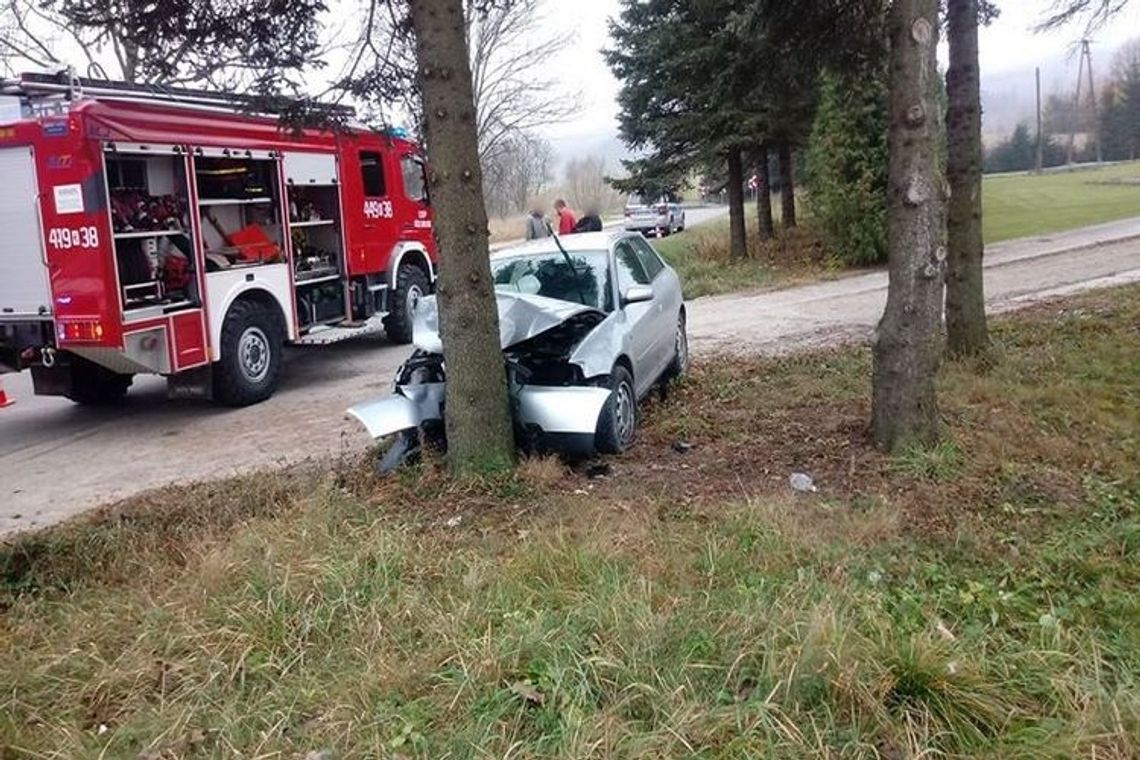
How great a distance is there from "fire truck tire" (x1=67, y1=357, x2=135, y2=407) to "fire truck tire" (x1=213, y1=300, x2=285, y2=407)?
3.83ft

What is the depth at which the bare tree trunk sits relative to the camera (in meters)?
5.75

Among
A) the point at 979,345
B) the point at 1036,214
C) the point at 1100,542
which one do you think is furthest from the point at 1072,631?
the point at 1036,214

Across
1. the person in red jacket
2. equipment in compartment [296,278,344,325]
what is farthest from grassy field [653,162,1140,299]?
equipment in compartment [296,278,344,325]

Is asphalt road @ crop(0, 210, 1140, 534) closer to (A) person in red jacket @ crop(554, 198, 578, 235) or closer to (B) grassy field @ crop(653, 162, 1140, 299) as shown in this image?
(A) person in red jacket @ crop(554, 198, 578, 235)

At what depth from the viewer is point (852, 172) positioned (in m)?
19.1

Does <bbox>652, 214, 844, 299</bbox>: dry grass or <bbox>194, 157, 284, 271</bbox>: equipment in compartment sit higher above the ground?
<bbox>194, 157, 284, 271</bbox>: equipment in compartment

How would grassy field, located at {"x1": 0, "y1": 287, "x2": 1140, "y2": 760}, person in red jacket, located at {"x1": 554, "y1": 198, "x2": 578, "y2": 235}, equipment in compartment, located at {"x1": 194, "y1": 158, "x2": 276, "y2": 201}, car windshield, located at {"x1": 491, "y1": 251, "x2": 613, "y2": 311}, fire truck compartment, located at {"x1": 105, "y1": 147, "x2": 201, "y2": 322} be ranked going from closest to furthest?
grassy field, located at {"x1": 0, "y1": 287, "x2": 1140, "y2": 760} → car windshield, located at {"x1": 491, "y1": 251, "x2": 613, "y2": 311} → fire truck compartment, located at {"x1": 105, "y1": 147, "x2": 201, "y2": 322} → equipment in compartment, located at {"x1": 194, "y1": 158, "x2": 276, "y2": 201} → person in red jacket, located at {"x1": 554, "y1": 198, "x2": 578, "y2": 235}

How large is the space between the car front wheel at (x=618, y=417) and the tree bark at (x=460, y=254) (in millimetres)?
721

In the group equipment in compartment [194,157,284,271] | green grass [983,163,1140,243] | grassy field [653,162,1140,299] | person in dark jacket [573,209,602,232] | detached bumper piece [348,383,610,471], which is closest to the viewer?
detached bumper piece [348,383,610,471]

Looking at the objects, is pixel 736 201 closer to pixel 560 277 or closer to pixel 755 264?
pixel 755 264

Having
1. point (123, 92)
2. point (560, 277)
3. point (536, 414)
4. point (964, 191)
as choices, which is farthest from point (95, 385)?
point (964, 191)

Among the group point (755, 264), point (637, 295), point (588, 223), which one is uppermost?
point (588, 223)

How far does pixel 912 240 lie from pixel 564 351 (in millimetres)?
2424

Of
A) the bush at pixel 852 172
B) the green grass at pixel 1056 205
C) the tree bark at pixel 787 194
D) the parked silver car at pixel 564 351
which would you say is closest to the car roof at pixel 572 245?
the parked silver car at pixel 564 351
